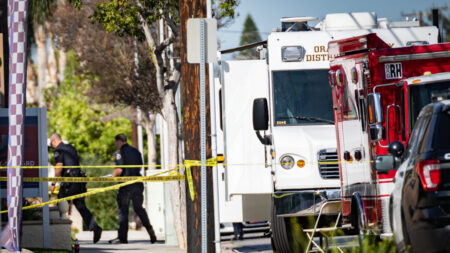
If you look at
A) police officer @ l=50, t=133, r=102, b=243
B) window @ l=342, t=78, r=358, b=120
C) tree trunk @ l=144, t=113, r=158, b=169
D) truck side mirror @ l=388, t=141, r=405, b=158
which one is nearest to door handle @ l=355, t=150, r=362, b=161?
window @ l=342, t=78, r=358, b=120

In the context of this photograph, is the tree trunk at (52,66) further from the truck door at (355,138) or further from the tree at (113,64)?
the truck door at (355,138)

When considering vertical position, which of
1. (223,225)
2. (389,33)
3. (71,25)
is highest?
(71,25)

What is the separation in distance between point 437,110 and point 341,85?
3398 mm

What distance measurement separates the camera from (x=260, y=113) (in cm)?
1264

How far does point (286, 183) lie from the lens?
12.5 m

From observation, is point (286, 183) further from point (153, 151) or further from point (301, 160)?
point (153, 151)

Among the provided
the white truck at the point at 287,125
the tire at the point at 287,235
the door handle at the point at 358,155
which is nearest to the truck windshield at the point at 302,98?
the white truck at the point at 287,125

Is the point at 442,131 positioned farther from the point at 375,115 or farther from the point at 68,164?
the point at 68,164

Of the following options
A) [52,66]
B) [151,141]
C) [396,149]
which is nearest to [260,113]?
[396,149]

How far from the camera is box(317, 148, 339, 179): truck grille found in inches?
496

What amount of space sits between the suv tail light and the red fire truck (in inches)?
44.7

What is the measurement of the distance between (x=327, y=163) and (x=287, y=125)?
0.75 meters

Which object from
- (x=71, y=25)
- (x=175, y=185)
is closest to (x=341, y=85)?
(x=175, y=185)

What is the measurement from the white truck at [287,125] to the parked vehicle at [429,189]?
410 cm
